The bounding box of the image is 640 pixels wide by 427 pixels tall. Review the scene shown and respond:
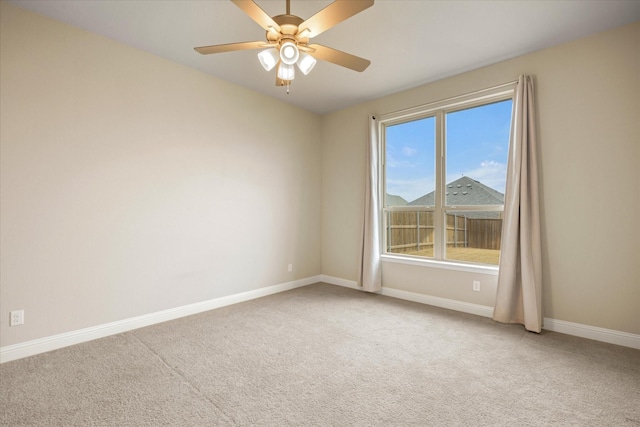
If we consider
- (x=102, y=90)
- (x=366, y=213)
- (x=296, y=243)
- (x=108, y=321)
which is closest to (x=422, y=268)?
(x=366, y=213)

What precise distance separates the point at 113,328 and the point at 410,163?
3.84m

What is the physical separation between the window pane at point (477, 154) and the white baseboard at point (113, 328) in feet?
9.34

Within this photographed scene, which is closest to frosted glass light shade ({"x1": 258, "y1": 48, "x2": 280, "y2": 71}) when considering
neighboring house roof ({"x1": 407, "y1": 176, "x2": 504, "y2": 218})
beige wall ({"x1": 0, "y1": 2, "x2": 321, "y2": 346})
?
beige wall ({"x1": 0, "y1": 2, "x2": 321, "y2": 346})

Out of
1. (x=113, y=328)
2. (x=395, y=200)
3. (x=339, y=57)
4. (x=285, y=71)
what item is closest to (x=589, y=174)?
(x=395, y=200)

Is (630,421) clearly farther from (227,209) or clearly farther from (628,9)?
(227,209)

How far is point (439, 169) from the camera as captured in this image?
385cm

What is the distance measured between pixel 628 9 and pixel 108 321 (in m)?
5.10

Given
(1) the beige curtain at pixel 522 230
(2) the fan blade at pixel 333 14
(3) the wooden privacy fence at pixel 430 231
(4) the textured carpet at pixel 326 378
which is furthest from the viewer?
(3) the wooden privacy fence at pixel 430 231

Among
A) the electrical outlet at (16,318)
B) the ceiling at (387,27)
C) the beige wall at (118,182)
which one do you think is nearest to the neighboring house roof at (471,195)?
the ceiling at (387,27)

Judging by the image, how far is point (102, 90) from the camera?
283 cm

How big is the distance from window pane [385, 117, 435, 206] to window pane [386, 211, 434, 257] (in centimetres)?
17

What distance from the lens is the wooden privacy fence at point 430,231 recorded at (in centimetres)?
351

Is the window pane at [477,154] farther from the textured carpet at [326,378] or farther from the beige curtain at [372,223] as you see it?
the textured carpet at [326,378]

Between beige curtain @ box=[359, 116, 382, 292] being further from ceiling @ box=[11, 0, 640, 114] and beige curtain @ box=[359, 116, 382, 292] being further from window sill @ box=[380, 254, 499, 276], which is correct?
ceiling @ box=[11, 0, 640, 114]
